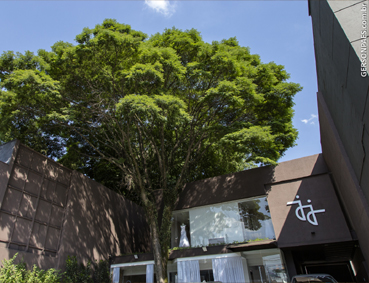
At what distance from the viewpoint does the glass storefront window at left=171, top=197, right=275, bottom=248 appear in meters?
11.2

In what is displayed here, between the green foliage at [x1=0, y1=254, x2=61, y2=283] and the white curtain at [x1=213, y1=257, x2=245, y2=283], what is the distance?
6.39 m

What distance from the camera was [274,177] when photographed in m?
11.8

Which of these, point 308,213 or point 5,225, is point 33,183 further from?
point 308,213

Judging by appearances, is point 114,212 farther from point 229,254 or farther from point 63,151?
point 229,254

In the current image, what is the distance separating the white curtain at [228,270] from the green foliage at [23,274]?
639 centimetres

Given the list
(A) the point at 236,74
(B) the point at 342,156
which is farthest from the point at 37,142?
(B) the point at 342,156

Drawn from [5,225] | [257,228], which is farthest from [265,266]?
[5,225]

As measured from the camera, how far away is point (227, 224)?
12031mm

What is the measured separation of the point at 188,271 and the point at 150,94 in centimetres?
810

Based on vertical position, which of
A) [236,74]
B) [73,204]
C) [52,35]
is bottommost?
[73,204]

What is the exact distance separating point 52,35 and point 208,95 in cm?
746

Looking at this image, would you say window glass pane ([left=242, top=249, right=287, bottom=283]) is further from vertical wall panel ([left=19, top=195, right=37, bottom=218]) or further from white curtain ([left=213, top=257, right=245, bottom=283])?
vertical wall panel ([left=19, top=195, right=37, bottom=218])

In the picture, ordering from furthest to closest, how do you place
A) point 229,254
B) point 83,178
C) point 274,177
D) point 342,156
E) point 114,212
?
point 114,212
point 83,178
point 274,177
point 229,254
point 342,156

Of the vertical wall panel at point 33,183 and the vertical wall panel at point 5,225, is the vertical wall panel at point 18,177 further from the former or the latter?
the vertical wall panel at point 5,225
